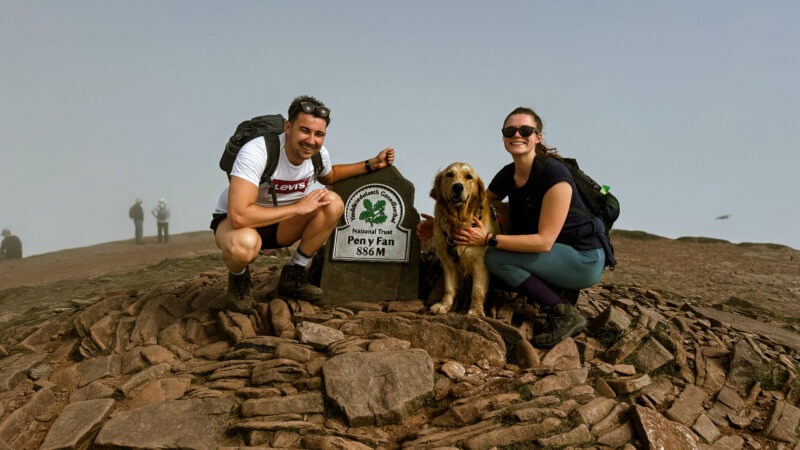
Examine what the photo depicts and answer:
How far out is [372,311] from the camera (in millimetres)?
5594

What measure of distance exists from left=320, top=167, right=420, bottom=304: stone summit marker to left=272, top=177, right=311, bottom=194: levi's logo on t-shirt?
0.55 m

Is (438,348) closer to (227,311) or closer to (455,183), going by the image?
(455,183)

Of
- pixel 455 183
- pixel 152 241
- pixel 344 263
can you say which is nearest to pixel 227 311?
pixel 344 263

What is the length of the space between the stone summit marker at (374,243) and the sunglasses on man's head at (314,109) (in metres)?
1.07

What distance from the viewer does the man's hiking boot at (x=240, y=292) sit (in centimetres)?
552

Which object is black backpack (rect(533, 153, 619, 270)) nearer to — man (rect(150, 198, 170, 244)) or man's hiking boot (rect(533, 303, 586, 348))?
man's hiking boot (rect(533, 303, 586, 348))

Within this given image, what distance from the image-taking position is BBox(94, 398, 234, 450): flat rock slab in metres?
3.65

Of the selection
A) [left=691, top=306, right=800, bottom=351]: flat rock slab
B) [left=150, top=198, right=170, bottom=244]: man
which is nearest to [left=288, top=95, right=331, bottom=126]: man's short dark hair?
[left=691, top=306, right=800, bottom=351]: flat rock slab

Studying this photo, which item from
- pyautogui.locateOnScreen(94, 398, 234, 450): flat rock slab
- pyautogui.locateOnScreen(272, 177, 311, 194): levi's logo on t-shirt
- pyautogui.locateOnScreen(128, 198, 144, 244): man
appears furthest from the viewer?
pyautogui.locateOnScreen(128, 198, 144, 244): man

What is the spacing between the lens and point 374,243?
5.96 meters

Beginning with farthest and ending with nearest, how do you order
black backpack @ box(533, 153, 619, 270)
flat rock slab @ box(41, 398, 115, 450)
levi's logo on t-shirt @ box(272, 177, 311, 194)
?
levi's logo on t-shirt @ box(272, 177, 311, 194)
black backpack @ box(533, 153, 619, 270)
flat rock slab @ box(41, 398, 115, 450)

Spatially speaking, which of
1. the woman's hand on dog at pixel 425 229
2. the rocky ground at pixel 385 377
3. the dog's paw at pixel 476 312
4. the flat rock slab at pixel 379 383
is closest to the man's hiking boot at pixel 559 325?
the rocky ground at pixel 385 377

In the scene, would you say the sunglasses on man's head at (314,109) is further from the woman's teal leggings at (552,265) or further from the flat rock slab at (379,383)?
the flat rock slab at (379,383)

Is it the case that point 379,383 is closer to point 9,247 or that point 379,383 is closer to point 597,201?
point 597,201
